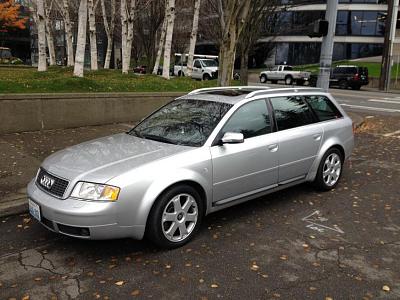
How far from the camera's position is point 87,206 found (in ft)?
12.8

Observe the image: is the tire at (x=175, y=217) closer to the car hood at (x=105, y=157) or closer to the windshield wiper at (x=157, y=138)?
the car hood at (x=105, y=157)

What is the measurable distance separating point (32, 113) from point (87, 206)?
6550mm

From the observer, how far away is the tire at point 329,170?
616 cm

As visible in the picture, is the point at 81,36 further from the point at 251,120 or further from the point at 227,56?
the point at 251,120

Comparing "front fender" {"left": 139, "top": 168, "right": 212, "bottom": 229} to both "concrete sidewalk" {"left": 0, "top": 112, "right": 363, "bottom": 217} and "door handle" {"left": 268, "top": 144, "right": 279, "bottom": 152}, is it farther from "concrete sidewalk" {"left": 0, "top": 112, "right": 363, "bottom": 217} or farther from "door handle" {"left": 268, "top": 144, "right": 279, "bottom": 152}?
"concrete sidewalk" {"left": 0, "top": 112, "right": 363, "bottom": 217}

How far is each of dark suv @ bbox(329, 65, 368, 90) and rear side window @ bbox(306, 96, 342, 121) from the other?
93.4 ft

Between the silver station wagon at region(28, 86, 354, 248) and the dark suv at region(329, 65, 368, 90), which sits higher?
the dark suv at region(329, 65, 368, 90)

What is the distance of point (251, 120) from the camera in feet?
17.2

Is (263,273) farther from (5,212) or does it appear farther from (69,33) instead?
(69,33)

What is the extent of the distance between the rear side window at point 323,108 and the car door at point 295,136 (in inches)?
6.0

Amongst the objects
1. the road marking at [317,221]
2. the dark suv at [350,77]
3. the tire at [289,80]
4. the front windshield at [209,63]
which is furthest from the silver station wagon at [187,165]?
the tire at [289,80]

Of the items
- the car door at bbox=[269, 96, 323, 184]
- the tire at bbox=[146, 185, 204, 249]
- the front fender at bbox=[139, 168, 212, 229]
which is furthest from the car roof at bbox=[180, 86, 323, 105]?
the tire at bbox=[146, 185, 204, 249]

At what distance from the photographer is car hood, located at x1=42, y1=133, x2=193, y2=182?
4090mm

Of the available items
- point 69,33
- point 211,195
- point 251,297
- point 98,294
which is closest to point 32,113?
point 211,195
